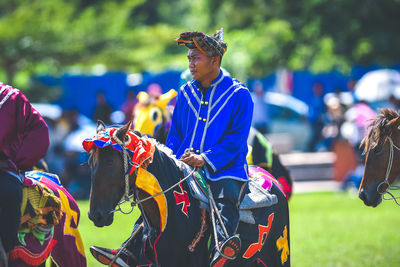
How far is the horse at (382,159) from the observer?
740 cm

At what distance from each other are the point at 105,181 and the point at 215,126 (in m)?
1.35

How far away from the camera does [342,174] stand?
20.7m

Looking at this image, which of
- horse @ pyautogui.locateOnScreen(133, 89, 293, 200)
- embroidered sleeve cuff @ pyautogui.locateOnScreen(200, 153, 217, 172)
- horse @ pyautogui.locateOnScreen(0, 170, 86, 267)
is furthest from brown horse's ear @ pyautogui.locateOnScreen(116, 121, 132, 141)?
horse @ pyautogui.locateOnScreen(133, 89, 293, 200)

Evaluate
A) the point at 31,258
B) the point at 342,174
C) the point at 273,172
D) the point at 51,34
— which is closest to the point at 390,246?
the point at 273,172

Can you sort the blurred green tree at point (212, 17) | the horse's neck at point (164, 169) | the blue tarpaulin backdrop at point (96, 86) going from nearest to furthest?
the horse's neck at point (164, 169) → the blurred green tree at point (212, 17) → the blue tarpaulin backdrop at point (96, 86)

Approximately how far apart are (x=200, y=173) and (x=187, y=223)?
546 millimetres

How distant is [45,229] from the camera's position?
6516 mm

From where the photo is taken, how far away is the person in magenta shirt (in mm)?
5855

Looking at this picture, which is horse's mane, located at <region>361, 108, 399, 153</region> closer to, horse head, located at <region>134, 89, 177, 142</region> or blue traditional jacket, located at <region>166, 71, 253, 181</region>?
blue traditional jacket, located at <region>166, 71, 253, 181</region>

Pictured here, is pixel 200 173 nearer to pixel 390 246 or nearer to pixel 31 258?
pixel 31 258

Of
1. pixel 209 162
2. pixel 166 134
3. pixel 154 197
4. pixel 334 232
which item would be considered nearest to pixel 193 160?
pixel 209 162

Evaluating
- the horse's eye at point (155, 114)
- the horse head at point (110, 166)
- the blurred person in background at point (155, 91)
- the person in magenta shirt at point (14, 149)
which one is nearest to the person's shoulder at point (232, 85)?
the horse head at point (110, 166)

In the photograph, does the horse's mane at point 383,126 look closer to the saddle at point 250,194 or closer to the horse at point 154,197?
the saddle at point 250,194

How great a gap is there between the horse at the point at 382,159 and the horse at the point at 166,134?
1875 millimetres
